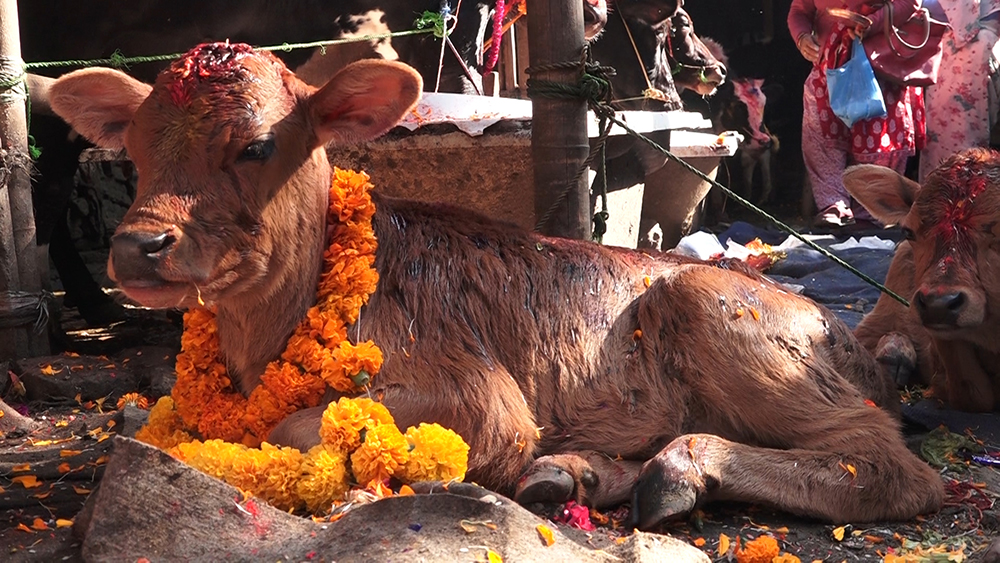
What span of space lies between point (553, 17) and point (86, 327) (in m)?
4.80

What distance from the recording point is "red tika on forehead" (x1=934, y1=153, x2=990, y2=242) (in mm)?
4801

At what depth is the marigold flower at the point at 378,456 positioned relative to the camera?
3.49 metres

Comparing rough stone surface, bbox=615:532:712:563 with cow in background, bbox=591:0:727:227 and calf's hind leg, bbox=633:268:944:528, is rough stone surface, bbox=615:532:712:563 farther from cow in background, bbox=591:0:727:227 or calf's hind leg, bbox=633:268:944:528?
cow in background, bbox=591:0:727:227

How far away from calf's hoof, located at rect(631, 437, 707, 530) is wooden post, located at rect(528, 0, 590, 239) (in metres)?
1.86

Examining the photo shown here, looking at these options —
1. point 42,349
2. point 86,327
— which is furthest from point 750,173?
point 42,349

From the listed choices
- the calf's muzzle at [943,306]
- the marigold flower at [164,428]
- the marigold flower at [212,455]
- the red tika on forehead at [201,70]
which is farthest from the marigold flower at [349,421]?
the calf's muzzle at [943,306]

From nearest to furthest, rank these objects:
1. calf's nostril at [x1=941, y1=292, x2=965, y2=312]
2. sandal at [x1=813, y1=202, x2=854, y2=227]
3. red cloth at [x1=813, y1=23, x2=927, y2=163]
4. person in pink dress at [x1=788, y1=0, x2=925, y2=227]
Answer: calf's nostril at [x1=941, y1=292, x2=965, y2=312] < person in pink dress at [x1=788, y1=0, x2=925, y2=227] < red cloth at [x1=813, y1=23, x2=927, y2=163] < sandal at [x1=813, y1=202, x2=854, y2=227]

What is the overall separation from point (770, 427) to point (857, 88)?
639cm

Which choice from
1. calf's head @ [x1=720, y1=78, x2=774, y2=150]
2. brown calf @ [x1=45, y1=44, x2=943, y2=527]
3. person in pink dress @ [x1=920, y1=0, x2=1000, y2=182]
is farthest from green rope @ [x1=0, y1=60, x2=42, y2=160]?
calf's head @ [x1=720, y1=78, x2=774, y2=150]

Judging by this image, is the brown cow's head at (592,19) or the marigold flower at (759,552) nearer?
the marigold flower at (759,552)

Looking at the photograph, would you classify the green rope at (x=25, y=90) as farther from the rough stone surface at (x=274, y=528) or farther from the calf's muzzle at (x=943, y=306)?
the calf's muzzle at (x=943, y=306)

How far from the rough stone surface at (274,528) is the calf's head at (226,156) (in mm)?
658

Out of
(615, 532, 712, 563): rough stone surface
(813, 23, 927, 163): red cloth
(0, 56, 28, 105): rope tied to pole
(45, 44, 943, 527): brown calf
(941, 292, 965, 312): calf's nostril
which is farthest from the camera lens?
(813, 23, 927, 163): red cloth

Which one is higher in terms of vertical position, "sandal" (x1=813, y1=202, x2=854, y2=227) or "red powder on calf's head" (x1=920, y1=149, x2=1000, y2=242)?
"red powder on calf's head" (x1=920, y1=149, x2=1000, y2=242)
